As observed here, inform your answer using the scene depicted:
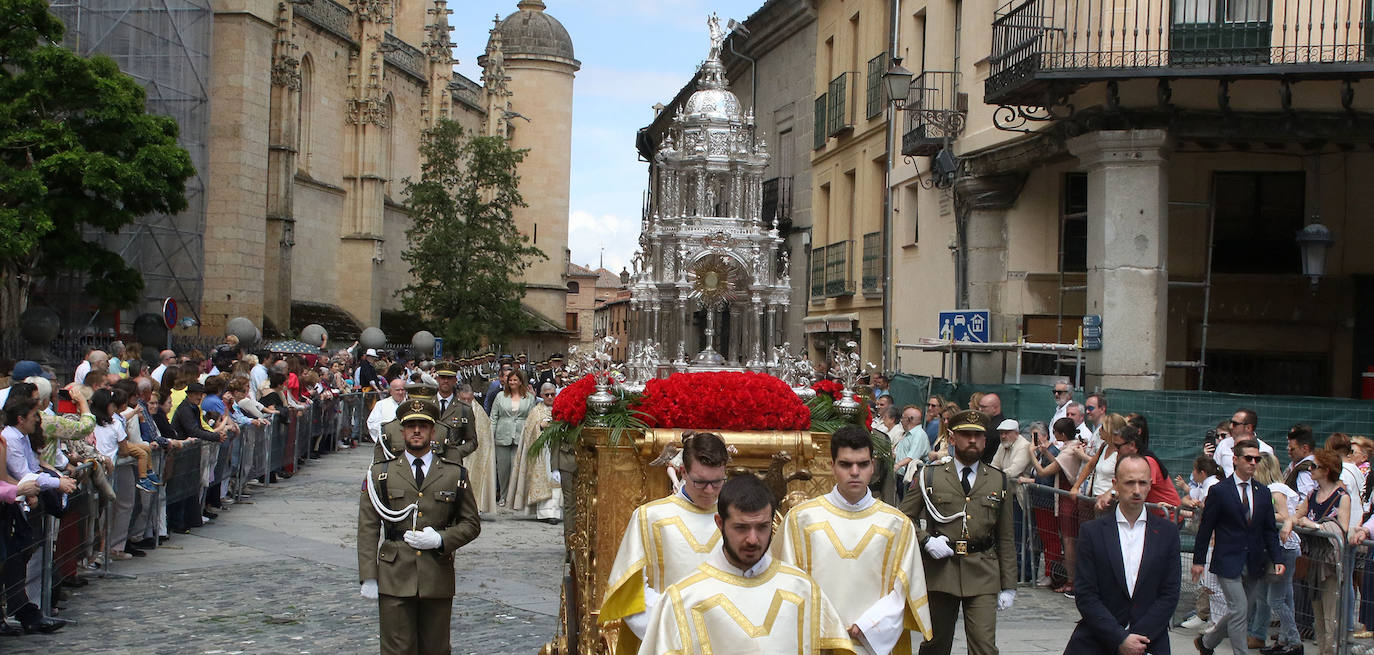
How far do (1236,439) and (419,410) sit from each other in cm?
594

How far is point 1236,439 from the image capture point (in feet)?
33.8

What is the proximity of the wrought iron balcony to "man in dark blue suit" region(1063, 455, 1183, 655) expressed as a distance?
1439 cm

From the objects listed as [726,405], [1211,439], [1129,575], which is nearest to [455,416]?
[726,405]

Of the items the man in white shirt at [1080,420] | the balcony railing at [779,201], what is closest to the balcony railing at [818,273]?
the balcony railing at [779,201]

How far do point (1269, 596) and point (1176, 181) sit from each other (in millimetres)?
10541

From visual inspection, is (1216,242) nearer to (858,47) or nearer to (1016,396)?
(1016,396)

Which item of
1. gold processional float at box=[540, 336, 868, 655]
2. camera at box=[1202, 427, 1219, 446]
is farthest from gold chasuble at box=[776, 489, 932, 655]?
camera at box=[1202, 427, 1219, 446]

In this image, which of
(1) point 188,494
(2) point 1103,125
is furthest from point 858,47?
(1) point 188,494

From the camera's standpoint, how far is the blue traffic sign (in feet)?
65.5

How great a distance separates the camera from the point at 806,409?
8914 mm

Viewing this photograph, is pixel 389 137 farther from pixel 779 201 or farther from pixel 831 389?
pixel 831 389

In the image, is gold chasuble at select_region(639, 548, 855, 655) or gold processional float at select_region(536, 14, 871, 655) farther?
gold processional float at select_region(536, 14, 871, 655)

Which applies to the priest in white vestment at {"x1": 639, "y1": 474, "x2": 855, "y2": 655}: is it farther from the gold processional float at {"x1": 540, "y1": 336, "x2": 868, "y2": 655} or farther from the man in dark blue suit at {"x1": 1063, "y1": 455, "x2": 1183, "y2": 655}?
the gold processional float at {"x1": 540, "y1": 336, "x2": 868, "y2": 655}

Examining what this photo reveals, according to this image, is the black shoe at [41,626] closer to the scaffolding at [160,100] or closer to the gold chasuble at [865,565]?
the gold chasuble at [865,565]
